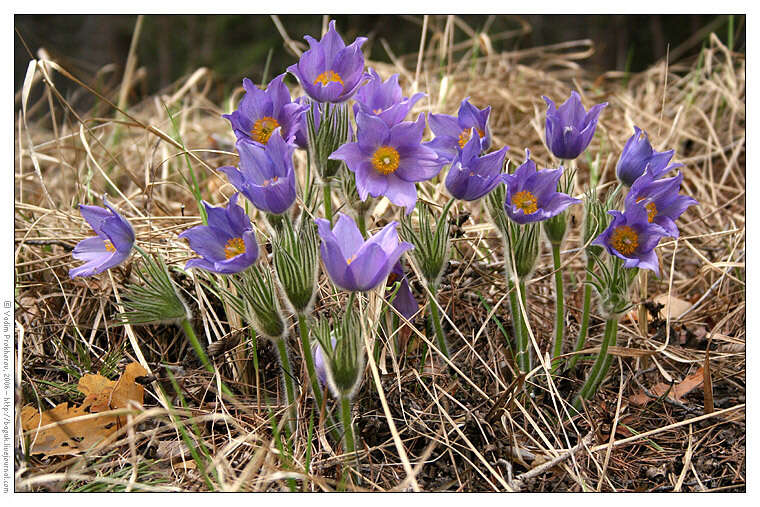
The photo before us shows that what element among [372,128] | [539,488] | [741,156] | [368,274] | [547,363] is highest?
[372,128]

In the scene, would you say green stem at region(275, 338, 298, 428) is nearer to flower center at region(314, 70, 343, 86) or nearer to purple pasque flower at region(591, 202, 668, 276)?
flower center at region(314, 70, 343, 86)

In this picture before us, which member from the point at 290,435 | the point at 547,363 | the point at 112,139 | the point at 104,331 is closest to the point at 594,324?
the point at 547,363

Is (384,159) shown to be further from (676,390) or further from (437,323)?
(676,390)

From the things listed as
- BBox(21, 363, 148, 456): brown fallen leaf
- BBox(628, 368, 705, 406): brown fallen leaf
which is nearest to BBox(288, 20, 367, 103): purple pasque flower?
BBox(21, 363, 148, 456): brown fallen leaf

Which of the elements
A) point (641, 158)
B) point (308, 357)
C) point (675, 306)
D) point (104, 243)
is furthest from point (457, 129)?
point (675, 306)

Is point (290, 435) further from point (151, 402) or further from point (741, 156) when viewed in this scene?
point (741, 156)

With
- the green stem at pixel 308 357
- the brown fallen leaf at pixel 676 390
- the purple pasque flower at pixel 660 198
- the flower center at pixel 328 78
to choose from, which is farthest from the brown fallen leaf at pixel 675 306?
the flower center at pixel 328 78
